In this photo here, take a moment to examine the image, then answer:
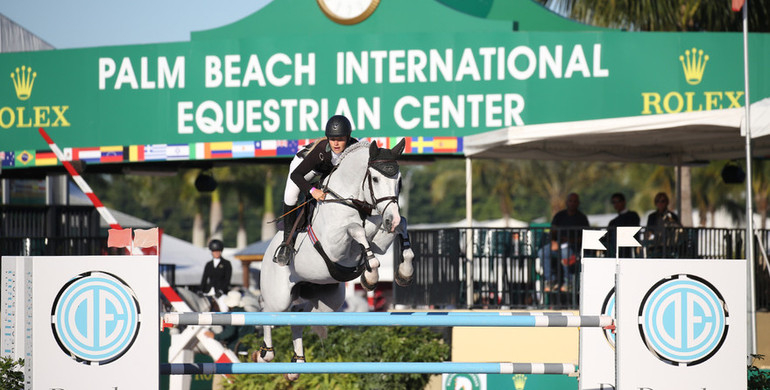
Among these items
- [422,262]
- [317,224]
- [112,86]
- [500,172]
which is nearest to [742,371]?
[317,224]

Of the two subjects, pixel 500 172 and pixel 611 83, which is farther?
pixel 500 172

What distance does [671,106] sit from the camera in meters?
15.1

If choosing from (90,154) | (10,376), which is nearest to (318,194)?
(10,376)

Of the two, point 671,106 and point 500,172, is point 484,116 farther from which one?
point 500,172

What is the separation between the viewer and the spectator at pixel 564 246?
44.3 feet

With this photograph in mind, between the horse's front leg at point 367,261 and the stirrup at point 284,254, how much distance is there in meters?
0.88

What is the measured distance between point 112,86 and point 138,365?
10.9 meters

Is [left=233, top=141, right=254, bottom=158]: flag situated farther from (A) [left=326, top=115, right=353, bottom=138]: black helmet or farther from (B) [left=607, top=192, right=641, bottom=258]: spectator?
(A) [left=326, top=115, right=353, bottom=138]: black helmet

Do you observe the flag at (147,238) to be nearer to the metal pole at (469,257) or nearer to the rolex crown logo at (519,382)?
the rolex crown logo at (519,382)

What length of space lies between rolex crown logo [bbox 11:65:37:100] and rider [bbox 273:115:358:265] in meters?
10.0

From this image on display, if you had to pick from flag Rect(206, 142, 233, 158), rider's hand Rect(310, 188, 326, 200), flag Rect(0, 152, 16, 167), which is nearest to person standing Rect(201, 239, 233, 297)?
flag Rect(206, 142, 233, 158)

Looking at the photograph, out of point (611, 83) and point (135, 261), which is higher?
point (611, 83)

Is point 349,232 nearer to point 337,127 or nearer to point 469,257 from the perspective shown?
point 337,127

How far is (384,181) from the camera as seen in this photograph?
714 cm
